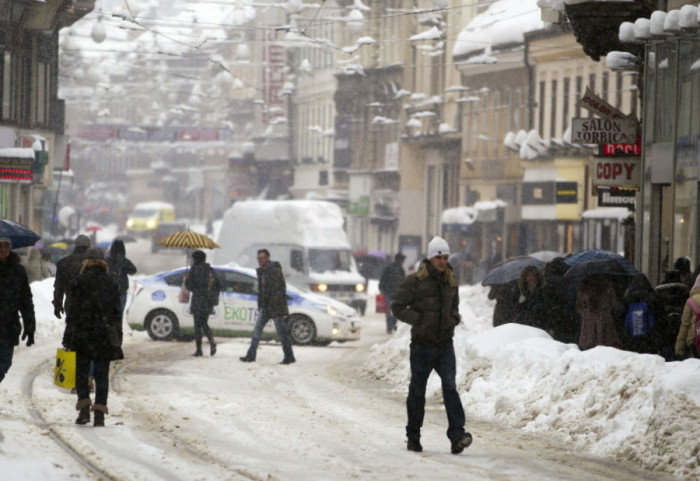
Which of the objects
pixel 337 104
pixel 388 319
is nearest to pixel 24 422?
pixel 388 319

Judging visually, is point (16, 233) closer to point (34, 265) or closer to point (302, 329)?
point (302, 329)

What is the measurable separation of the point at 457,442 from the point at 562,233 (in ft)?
140

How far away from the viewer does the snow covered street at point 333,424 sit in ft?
35.2

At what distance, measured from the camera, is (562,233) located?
53.9m

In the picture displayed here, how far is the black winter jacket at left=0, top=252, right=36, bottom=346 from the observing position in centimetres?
1275

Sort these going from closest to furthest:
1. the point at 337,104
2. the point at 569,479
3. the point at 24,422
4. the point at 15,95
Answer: the point at 569,479 < the point at 24,422 < the point at 15,95 < the point at 337,104

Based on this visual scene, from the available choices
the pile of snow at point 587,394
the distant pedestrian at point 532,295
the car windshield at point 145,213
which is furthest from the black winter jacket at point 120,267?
the car windshield at point 145,213

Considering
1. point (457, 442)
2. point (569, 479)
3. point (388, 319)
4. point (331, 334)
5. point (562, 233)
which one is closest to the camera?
point (569, 479)

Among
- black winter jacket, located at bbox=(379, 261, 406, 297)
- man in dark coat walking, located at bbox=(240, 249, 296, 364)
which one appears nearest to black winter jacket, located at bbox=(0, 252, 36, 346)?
man in dark coat walking, located at bbox=(240, 249, 296, 364)

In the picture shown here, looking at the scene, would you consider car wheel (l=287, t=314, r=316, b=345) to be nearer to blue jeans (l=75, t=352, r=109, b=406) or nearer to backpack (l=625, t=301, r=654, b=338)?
backpack (l=625, t=301, r=654, b=338)

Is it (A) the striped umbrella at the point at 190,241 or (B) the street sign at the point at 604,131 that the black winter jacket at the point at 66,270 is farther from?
(A) the striped umbrella at the point at 190,241

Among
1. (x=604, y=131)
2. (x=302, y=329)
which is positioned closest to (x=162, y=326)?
(x=302, y=329)

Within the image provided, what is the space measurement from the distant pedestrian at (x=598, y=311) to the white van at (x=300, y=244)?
64.3ft

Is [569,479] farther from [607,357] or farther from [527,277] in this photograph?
[527,277]
